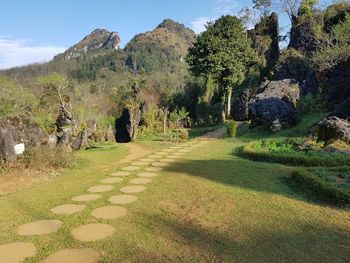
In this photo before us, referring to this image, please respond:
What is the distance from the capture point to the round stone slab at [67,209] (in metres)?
4.80

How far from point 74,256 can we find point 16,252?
0.64 m

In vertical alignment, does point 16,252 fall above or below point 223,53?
below

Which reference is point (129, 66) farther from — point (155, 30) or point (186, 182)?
point (186, 182)

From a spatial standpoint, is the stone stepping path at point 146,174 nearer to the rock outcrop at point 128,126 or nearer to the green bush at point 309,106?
the rock outcrop at point 128,126

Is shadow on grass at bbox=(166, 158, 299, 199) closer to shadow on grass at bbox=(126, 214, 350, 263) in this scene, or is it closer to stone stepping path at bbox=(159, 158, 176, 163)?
stone stepping path at bbox=(159, 158, 176, 163)

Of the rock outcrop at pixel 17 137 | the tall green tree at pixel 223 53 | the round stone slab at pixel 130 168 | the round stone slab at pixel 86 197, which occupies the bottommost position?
the round stone slab at pixel 130 168

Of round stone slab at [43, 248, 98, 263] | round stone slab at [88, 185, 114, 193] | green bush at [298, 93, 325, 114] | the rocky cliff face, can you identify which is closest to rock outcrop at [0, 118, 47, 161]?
round stone slab at [88, 185, 114, 193]

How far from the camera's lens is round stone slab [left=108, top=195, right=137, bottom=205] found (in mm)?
5293

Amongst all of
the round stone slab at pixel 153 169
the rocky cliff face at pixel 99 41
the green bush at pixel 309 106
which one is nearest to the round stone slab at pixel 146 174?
the round stone slab at pixel 153 169

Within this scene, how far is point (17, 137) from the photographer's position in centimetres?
801

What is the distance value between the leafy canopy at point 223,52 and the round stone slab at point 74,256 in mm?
23059

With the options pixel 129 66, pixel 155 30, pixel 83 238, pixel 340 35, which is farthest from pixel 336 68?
pixel 155 30

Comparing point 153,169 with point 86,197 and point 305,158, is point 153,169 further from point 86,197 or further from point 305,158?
point 305,158

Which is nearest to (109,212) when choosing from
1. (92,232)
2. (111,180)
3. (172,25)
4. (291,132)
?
(92,232)
